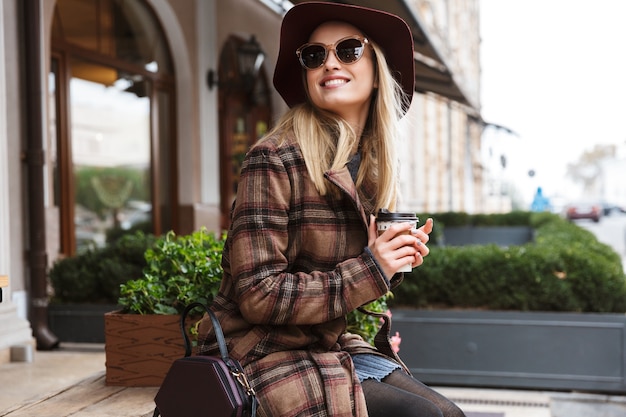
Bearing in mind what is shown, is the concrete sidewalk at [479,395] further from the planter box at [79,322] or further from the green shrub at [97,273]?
the green shrub at [97,273]

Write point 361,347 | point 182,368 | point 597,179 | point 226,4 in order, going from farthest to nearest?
point 597,179, point 226,4, point 361,347, point 182,368

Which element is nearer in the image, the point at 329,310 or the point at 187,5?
the point at 329,310

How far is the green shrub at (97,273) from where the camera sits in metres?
6.21

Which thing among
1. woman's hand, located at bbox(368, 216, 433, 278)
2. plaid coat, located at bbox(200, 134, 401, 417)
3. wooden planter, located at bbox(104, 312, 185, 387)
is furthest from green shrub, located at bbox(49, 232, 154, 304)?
woman's hand, located at bbox(368, 216, 433, 278)

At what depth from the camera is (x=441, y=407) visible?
2.22 metres

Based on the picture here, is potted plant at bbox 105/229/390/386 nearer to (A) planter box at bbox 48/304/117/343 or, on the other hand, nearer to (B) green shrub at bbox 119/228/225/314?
(B) green shrub at bbox 119/228/225/314

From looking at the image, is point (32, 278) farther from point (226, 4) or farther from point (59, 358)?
point (226, 4)

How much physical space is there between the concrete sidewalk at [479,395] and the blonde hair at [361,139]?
276 cm

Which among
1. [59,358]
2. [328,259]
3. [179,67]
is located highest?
[179,67]

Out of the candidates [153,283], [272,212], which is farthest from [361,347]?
[153,283]

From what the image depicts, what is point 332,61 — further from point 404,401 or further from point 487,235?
point 487,235

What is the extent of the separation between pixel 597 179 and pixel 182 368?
131933 millimetres

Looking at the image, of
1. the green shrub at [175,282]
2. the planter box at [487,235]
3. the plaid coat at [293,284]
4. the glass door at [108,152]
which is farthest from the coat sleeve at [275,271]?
the planter box at [487,235]

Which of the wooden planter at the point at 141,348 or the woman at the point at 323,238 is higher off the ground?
the woman at the point at 323,238
